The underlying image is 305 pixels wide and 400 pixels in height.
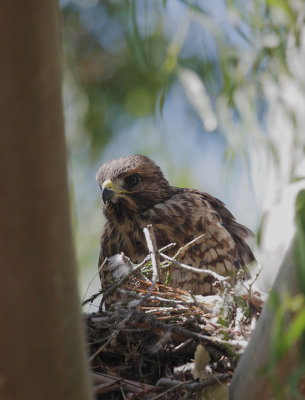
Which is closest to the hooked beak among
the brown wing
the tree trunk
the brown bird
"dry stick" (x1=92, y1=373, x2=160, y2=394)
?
the brown bird

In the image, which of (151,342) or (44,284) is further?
(151,342)

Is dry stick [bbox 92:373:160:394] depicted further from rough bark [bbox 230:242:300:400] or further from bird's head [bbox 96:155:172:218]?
bird's head [bbox 96:155:172:218]

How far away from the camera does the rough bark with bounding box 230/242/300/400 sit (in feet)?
5.43

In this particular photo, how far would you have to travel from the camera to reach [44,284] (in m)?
1.48

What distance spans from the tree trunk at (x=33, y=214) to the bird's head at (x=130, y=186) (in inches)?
113

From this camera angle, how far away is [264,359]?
5.87ft

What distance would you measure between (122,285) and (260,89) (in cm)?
130

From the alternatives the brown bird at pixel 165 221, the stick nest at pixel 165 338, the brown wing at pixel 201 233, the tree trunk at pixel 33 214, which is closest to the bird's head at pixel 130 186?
the brown bird at pixel 165 221

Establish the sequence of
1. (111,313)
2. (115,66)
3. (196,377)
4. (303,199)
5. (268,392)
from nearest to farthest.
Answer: (303,199), (268,392), (196,377), (111,313), (115,66)

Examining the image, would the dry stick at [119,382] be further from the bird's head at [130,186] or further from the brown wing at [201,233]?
the bird's head at [130,186]

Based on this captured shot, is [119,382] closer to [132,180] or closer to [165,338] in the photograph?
[165,338]

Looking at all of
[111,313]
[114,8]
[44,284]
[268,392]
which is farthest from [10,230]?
[114,8]

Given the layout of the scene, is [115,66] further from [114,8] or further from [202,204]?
[202,204]

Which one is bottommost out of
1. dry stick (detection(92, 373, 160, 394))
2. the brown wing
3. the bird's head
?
dry stick (detection(92, 373, 160, 394))
